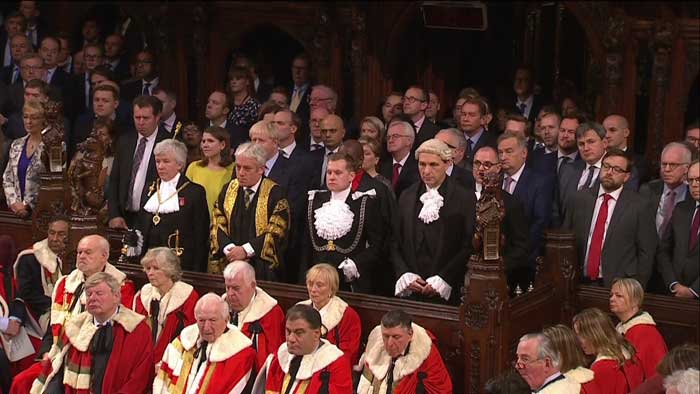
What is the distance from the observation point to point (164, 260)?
1036 centimetres

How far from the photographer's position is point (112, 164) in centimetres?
1218

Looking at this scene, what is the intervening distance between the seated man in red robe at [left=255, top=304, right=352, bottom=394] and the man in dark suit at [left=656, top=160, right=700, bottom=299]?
2.47 meters

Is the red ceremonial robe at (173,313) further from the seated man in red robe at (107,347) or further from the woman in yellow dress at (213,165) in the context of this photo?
the woman in yellow dress at (213,165)

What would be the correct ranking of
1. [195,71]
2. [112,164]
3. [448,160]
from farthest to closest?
[195,71] < [112,164] < [448,160]

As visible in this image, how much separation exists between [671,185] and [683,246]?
1.97 ft

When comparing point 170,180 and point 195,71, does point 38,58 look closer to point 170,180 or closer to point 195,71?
point 195,71

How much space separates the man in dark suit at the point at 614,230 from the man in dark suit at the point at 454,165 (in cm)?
79

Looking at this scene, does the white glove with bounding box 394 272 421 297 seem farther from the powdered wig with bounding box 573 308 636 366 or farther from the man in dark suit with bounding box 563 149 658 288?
the powdered wig with bounding box 573 308 636 366

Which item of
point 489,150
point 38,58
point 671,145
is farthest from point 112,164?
point 671,145

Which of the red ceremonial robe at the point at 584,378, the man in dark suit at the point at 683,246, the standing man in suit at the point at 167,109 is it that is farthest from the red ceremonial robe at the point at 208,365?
the standing man in suit at the point at 167,109

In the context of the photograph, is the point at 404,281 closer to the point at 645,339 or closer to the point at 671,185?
the point at 645,339

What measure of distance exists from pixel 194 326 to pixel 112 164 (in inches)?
108

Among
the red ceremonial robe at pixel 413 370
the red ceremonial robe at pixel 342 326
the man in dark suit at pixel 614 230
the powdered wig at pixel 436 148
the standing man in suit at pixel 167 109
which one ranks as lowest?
the red ceremonial robe at pixel 413 370

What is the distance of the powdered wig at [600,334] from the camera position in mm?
9375
